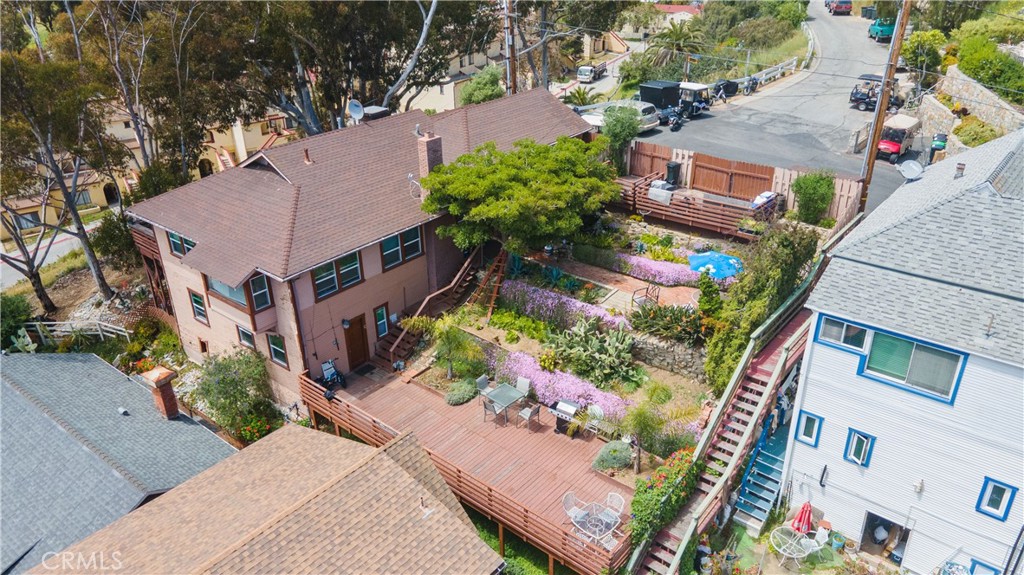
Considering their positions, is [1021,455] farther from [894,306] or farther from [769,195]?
[769,195]

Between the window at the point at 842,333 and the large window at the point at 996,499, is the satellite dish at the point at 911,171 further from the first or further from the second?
the large window at the point at 996,499

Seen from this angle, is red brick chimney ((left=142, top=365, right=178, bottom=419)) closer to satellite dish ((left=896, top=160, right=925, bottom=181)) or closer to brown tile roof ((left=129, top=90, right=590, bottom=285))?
brown tile roof ((left=129, top=90, right=590, bottom=285))

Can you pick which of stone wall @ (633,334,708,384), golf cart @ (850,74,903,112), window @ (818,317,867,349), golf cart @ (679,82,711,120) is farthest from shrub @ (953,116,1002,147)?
window @ (818,317,867,349)

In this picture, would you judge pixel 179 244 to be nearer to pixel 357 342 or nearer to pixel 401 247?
pixel 357 342

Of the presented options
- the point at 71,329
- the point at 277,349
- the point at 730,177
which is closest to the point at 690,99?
the point at 730,177

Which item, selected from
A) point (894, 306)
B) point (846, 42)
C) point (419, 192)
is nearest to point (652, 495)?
point (894, 306)

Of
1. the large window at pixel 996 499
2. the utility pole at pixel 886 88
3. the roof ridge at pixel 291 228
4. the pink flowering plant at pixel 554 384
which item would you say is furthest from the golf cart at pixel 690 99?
the large window at pixel 996 499
